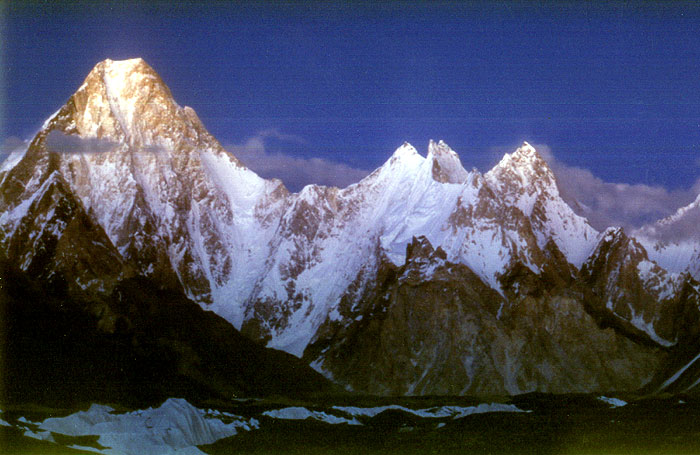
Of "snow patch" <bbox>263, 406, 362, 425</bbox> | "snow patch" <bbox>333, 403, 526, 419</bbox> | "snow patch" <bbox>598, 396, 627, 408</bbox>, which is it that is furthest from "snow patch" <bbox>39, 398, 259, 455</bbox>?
"snow patch" <bbox>598, 396, 627, 408</bbox>

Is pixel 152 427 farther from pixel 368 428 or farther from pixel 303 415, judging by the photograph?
pixel 368 428

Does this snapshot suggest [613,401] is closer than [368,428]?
No

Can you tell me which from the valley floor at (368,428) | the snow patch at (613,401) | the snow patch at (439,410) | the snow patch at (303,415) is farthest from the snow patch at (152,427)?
the snow patch at (613,401)

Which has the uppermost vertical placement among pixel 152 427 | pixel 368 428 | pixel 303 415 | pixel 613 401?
pixel 613 401

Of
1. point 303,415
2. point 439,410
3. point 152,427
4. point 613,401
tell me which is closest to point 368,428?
point 303,415

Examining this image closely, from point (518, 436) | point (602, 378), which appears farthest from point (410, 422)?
point (602, 378)

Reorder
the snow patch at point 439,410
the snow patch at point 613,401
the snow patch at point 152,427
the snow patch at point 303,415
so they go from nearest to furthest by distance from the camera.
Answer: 1. the snow patch at point 152,427
2. the snow patch at point 303,415
3. the snow patch at point 439,410
4. the snow patch at point 613,401

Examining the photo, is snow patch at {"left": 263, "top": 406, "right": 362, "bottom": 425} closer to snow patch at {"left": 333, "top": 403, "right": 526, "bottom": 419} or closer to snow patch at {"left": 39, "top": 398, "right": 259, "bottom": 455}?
snow patch at {"left": 333, "top": 403, "right": 526, "bottom": 419}

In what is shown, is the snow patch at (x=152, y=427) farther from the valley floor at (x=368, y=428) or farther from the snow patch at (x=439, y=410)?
the snow patch at (x=439, y=410)
